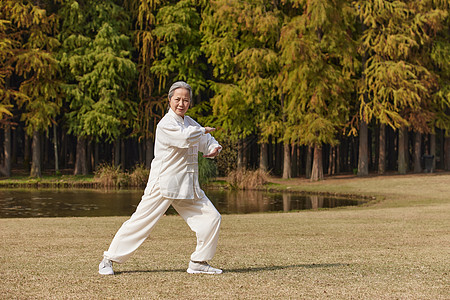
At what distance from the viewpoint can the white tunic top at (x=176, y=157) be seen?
6.77 m

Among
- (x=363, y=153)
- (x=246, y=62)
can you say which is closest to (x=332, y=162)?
(x=363, y=153)

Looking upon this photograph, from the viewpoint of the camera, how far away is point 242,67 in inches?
1400

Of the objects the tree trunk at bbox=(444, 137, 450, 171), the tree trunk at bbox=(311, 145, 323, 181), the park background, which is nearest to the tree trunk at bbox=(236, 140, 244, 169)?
the park background

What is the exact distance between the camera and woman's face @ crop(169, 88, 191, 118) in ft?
23.0

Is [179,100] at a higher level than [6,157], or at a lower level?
higher

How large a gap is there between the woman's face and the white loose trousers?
2.82 feet

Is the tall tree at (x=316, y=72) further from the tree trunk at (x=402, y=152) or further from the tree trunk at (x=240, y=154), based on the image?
the tree trunk at (x=402, y=152)

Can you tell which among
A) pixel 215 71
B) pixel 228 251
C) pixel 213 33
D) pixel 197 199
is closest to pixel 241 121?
pixel 215 71

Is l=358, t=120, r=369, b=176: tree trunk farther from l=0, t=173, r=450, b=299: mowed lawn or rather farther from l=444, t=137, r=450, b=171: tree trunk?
l=0, t=173, r=450, b=299: mowed lawn

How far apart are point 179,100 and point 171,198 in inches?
42.1

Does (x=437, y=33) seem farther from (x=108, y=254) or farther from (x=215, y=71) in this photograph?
(x=108, y=254)

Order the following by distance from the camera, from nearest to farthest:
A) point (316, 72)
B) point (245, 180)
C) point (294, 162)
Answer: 1. point (245, 180)
2. point (316, 72)
3. point (294, 162)

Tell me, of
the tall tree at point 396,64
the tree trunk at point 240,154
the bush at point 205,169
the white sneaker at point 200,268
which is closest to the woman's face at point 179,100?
the white sneaker at point 200,268

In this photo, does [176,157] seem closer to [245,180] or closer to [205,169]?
[245,180]
